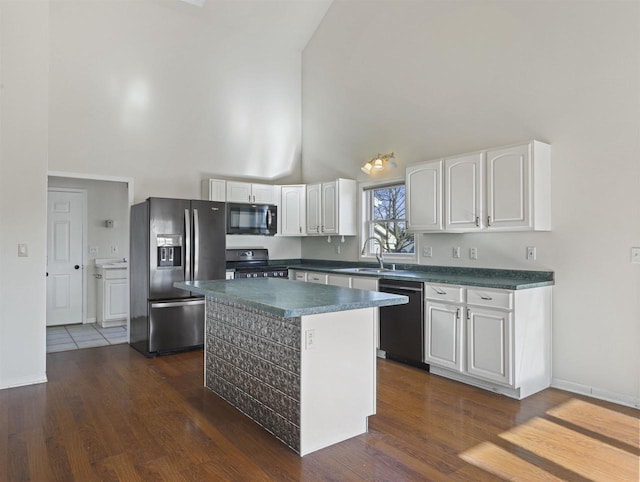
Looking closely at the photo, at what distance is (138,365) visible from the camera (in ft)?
14.2

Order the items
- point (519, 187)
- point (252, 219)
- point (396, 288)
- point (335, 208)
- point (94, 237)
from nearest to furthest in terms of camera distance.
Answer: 1. point (519, 187)
2. point (396, 288)
3. point (335, 208)
4. point (252, 219)
5. point (94, 237)

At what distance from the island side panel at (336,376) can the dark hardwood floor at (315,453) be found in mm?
106

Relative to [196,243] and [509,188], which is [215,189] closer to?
[196,243]

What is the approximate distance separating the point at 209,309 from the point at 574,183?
321cm

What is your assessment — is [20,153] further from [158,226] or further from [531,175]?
[531,175]

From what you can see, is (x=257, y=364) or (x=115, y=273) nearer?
(x=257, y=364)

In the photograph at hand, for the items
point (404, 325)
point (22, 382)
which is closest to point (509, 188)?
point (404, 325)

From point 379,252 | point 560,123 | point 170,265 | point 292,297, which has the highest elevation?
point 560,123

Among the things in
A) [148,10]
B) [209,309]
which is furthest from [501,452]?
[148,10]

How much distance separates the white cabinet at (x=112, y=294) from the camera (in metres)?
6.20

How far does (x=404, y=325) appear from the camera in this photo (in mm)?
4219

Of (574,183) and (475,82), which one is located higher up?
(475,82)

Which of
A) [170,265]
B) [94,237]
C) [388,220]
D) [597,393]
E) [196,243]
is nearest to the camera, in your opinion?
[597,393]

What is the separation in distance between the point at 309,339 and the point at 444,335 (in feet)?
5.89
